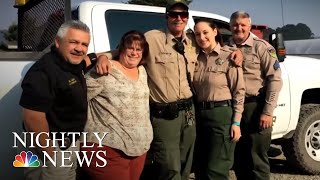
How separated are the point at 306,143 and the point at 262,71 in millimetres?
1811

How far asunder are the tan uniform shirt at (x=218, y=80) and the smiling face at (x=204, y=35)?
76 millimetres

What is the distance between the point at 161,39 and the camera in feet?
9.93

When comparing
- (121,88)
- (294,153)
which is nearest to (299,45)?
(294,153)

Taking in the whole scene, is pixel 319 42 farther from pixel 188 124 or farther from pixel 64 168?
pixel 64 168

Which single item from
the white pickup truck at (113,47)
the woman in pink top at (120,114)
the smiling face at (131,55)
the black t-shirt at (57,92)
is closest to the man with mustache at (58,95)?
the black t-shirt at (57,92)

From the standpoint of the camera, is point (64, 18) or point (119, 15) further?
point (119, 15)

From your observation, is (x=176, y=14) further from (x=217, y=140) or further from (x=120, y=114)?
(x=217, y=140)

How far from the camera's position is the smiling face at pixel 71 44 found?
2443 mm

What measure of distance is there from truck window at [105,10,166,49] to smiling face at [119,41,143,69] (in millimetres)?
771

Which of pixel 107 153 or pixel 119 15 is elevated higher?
pixel 119 15

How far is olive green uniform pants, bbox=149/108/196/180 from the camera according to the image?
2.97 metres

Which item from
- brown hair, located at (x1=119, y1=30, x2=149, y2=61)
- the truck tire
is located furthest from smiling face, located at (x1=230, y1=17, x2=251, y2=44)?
the truck tire

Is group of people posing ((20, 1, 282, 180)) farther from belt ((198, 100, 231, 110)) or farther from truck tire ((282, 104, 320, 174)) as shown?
truck tire ((282, 104, 320, 174))

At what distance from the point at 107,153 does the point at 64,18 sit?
1.06 m
